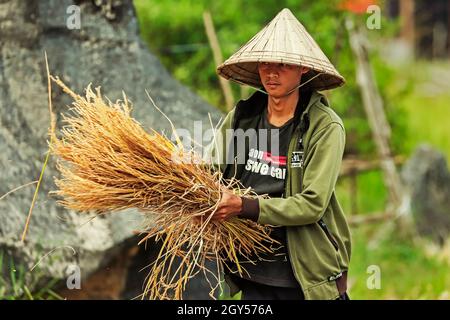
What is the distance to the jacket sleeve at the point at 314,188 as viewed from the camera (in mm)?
3211

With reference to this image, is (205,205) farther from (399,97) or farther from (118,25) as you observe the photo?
(399,97)

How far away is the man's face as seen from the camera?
340 cm

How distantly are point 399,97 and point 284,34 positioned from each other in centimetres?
536

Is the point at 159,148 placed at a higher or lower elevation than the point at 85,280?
higher

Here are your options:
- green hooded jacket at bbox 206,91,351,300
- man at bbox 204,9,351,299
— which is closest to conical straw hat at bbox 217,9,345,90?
man at bbox 204,9,351,299

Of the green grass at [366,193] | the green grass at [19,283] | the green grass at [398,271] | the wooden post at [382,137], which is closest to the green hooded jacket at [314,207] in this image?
the green grass at [19,283]

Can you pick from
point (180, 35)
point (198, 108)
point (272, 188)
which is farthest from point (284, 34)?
point (180, 35)

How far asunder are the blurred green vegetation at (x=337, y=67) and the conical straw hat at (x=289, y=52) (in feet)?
8.57

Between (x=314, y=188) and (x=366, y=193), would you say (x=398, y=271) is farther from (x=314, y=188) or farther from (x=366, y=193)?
(x=314, y=188)

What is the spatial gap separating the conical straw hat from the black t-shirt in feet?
0.87

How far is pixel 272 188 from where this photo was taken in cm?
343

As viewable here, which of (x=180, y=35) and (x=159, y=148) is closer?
(x=159, y=148)
